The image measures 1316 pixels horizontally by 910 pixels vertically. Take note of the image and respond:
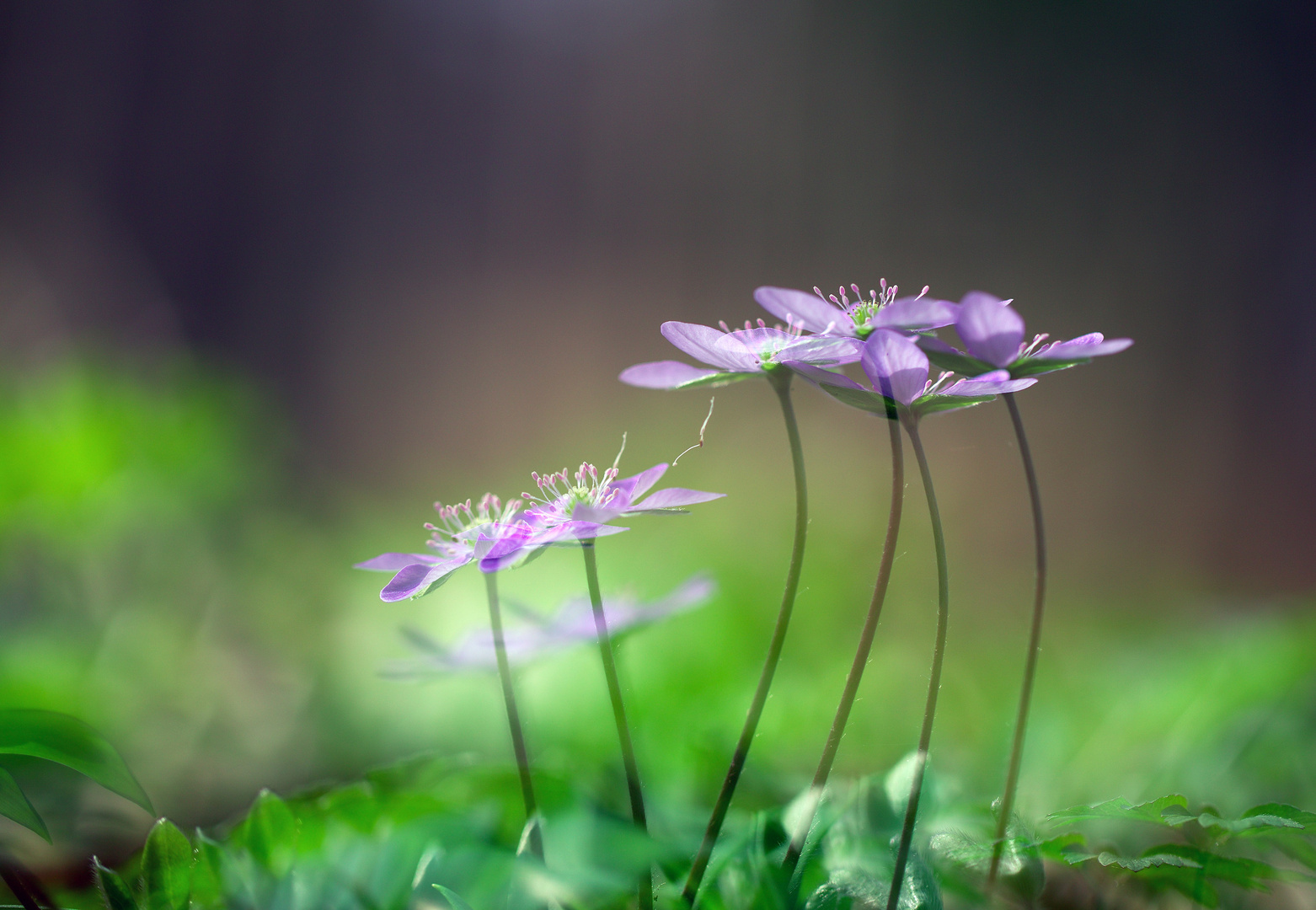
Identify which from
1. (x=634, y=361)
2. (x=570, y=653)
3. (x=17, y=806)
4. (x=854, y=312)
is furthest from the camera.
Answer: (x=634, y=361)

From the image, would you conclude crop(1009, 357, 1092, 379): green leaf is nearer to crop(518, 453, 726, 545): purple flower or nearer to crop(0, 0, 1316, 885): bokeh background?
crop(518, 453, 726, 545): purple flower

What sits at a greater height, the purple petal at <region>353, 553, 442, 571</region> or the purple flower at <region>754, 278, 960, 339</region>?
the purple flower at <region>754, 278, 960, 339</region>

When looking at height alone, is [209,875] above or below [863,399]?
below

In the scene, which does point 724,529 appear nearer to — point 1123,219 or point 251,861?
point 251,861

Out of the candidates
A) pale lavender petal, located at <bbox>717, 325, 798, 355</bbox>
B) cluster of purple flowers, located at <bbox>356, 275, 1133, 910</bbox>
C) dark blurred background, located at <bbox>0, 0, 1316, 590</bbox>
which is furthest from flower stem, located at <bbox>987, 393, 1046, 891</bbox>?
dark blurred background, located at <bbox>0, 0, 1316, 590</bbox>

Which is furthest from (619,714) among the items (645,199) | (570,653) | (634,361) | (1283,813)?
(645,199)

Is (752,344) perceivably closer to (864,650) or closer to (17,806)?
(864,650)

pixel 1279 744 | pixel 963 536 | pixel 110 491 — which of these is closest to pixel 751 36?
pixel 963 536
